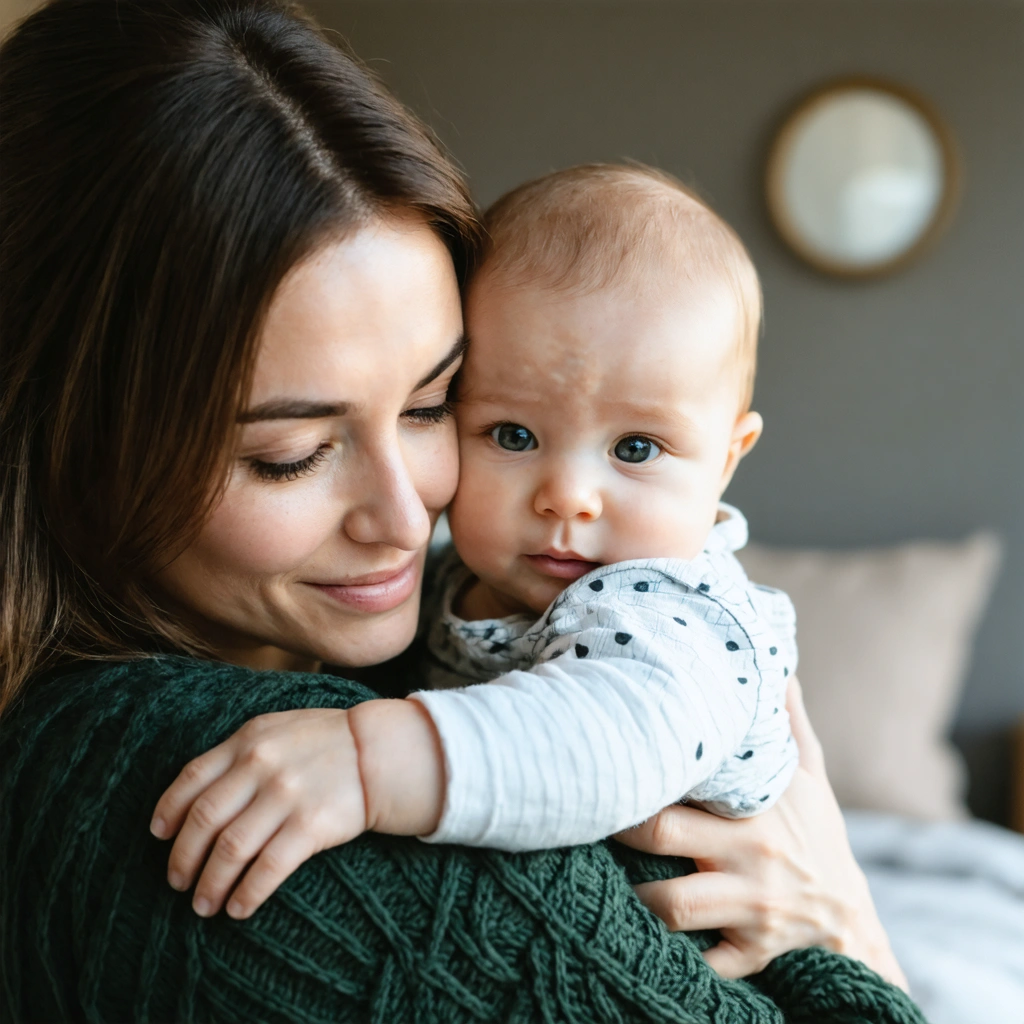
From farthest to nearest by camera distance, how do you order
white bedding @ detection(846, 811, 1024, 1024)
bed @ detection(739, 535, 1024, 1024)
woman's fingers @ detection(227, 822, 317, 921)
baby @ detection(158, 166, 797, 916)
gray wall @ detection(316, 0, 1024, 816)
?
gray wall @ detection(316, 0, 1024, 816), bed @ detection(739, 535, 1024, 1024), white bedding @ detection(846, 811, 1024, 1024), baby @ detection(158, 166, 797, 916), woman's fingers @ detection(227, 822, 317, 921)

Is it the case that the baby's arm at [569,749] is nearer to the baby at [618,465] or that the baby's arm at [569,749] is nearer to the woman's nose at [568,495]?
the baby at [618,465]

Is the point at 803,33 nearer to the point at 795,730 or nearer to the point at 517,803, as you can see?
the point at 795,730

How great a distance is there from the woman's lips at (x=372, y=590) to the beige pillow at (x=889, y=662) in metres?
2.21

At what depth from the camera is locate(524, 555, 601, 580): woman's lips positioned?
1196mm

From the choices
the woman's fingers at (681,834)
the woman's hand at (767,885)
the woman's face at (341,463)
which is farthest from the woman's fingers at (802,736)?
the woman's face at (341,463)

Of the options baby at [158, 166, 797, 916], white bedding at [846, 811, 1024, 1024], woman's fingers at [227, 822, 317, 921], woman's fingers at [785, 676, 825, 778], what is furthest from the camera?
white bedding at [846, 811, 1024, 1024]

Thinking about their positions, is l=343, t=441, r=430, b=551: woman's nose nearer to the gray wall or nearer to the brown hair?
the brown hair

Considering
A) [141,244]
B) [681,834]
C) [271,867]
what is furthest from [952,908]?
[141,244]

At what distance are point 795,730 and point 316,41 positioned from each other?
103 cm

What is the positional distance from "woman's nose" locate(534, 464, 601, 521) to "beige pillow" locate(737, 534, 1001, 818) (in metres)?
2.17

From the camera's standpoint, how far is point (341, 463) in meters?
1.08

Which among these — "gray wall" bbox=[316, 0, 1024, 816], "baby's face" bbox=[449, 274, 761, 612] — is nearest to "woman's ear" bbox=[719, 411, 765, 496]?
"baby's face" bbox=[449, 274, 761, 612]

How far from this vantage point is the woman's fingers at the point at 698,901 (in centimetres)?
101

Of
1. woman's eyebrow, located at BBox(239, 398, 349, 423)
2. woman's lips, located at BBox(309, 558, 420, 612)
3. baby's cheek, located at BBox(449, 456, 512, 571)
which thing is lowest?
woman's lips, located at BBox(309, 558, 420, 612)
